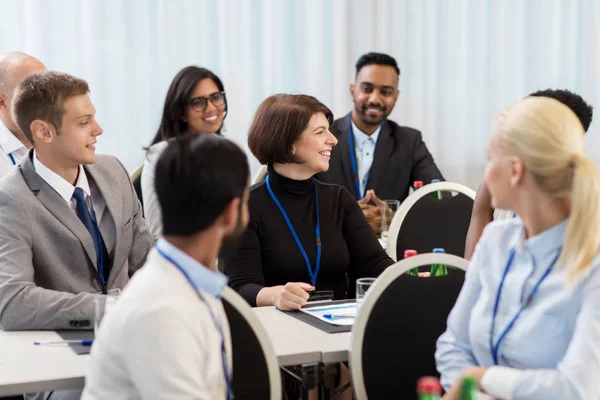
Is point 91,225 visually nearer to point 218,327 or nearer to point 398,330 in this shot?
point 398,330

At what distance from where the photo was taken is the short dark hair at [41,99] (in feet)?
8.77

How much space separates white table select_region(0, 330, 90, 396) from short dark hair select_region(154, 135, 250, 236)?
0.58 m

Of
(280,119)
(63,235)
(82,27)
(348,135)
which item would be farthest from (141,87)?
(63,235)

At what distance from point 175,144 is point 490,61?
4.25 metres

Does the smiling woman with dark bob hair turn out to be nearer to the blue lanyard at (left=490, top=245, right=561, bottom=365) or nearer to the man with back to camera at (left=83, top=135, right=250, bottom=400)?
the blue lanyard at (left=490, top=245, right=561, bottom=365)

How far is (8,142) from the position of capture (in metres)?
3.72

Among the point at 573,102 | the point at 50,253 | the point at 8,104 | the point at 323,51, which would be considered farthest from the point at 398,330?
the point at 323,51

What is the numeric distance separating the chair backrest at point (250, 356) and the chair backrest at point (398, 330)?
239 mm

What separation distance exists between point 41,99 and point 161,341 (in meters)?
1.52

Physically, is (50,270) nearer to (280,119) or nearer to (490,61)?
(280,119)

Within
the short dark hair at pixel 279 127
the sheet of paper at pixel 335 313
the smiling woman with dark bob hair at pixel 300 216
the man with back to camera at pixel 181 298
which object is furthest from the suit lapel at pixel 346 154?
the man with back to camera at pixel 181 298

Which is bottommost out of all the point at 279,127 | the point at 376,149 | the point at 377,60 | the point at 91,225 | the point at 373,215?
the point at 373,215

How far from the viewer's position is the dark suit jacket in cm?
483

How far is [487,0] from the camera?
5.37 metres
